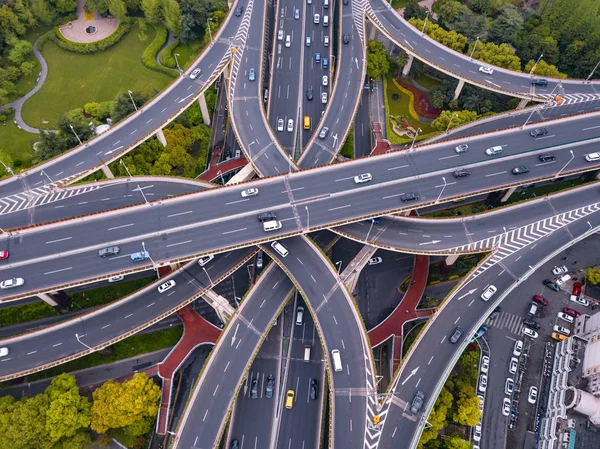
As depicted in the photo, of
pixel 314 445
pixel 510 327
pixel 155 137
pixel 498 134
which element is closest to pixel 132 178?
pixel 155 137

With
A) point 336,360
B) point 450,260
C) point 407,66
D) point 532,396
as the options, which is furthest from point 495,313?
point 407,66

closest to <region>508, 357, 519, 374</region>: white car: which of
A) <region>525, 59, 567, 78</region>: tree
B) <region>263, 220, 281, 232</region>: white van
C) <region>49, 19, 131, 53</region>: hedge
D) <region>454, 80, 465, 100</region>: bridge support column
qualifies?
<region>263, 220, 281, 232</region>: white van

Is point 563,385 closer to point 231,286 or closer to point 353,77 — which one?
point 231,286

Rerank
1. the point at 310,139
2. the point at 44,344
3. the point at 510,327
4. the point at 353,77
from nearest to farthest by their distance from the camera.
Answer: the point at 44,344
the point at 510,327
the point at 310,139
the point at 353,77

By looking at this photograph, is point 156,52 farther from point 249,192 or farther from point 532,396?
point 532,396

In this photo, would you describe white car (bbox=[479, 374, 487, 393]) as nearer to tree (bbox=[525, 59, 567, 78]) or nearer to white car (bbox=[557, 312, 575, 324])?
white car (bbox=[557, 312, 575, 324])

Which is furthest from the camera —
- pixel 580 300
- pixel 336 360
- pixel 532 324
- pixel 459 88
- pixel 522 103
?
pixel 459 88
